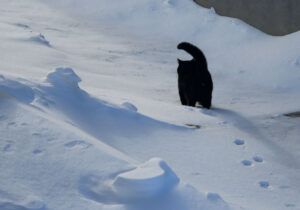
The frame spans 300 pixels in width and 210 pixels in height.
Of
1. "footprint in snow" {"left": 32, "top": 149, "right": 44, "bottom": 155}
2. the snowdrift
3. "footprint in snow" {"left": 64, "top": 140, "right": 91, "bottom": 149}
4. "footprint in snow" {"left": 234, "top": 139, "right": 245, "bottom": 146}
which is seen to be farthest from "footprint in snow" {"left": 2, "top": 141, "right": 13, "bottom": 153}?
"footprint in snow" {"left": 234, "top": 139, "right": 245, "bottom": 146}

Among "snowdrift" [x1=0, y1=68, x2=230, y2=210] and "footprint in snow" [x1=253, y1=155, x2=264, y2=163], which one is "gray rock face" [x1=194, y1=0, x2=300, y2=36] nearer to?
"footprint in snow" [x1=253, y1=155, x2=264, y2=163]

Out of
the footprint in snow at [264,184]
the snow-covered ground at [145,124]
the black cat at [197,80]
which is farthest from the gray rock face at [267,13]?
the footprint in snow at [264,184]

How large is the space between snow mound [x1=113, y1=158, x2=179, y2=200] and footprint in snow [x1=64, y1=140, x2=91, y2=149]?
16.2 inches

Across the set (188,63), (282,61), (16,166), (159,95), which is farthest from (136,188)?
(282,61)

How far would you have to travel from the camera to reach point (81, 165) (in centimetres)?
320

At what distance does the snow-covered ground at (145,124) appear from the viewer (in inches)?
120

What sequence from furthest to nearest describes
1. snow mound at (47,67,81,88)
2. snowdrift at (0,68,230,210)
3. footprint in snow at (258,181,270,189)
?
snow mound at (47,67,81,88), footprint in snow at (258,181,270,189), snowdrift at (0,68,230,210)

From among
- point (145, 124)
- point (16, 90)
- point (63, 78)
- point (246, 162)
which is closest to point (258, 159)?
point (246, 162)

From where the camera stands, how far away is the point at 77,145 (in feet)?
11.1

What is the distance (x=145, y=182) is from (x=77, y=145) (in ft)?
1.99

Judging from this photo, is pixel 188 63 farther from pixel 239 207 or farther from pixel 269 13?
pixel 269 13

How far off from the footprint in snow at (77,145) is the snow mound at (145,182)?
41 centimetres

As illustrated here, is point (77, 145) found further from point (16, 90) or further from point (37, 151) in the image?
point (16, 90)

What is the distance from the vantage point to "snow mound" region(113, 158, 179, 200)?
2.96 metres
